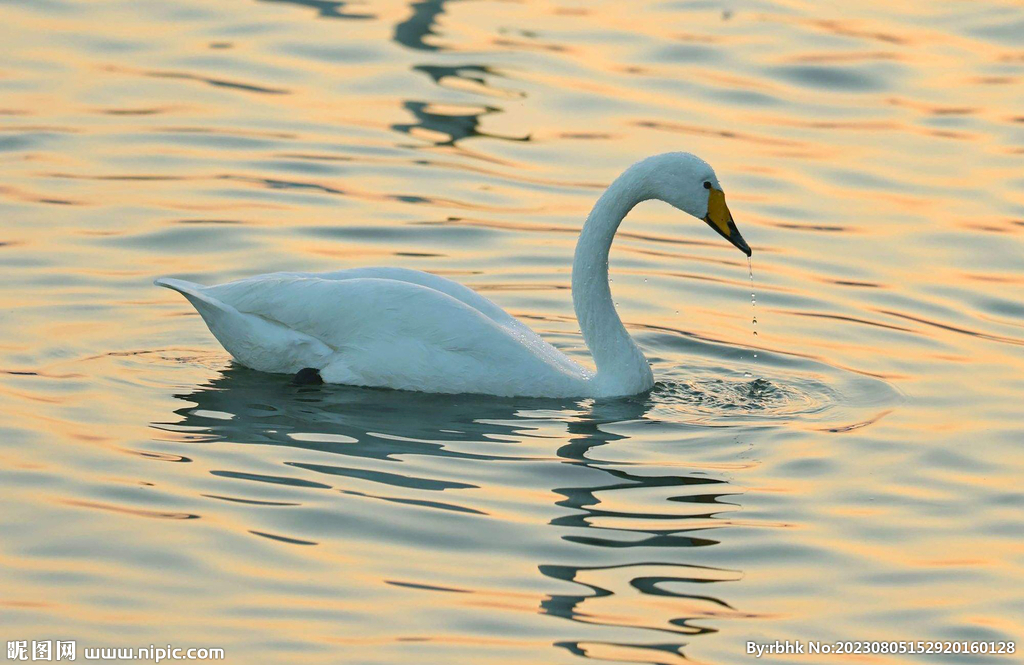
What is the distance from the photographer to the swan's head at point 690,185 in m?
9.65

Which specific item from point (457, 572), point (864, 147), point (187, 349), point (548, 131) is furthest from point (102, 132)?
point (457, 572)

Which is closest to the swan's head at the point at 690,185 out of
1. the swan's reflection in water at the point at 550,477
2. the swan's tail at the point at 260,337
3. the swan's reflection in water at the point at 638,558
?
the swan's reflection in water at the point at 550,477

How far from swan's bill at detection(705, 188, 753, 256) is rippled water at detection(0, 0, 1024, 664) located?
0.79m

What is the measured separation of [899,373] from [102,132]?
7.11m

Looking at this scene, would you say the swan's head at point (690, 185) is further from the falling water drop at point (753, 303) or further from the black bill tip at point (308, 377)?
the black bill tip at point (308, 377)

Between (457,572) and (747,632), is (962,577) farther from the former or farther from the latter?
(457,572)

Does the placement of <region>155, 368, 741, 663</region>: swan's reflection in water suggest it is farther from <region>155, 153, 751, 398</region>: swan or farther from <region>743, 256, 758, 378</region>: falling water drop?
<region>743, 256, 758, 378</region>: falling water drop

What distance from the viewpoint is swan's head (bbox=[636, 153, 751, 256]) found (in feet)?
31.7

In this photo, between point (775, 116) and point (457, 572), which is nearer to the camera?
point (457, 572)

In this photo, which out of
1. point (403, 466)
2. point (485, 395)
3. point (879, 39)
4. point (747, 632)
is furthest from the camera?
point (879, 39)

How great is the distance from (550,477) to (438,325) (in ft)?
4.57

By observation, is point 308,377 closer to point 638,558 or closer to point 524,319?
point 524,319

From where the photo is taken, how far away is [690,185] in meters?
9.66

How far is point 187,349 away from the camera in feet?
33.6
